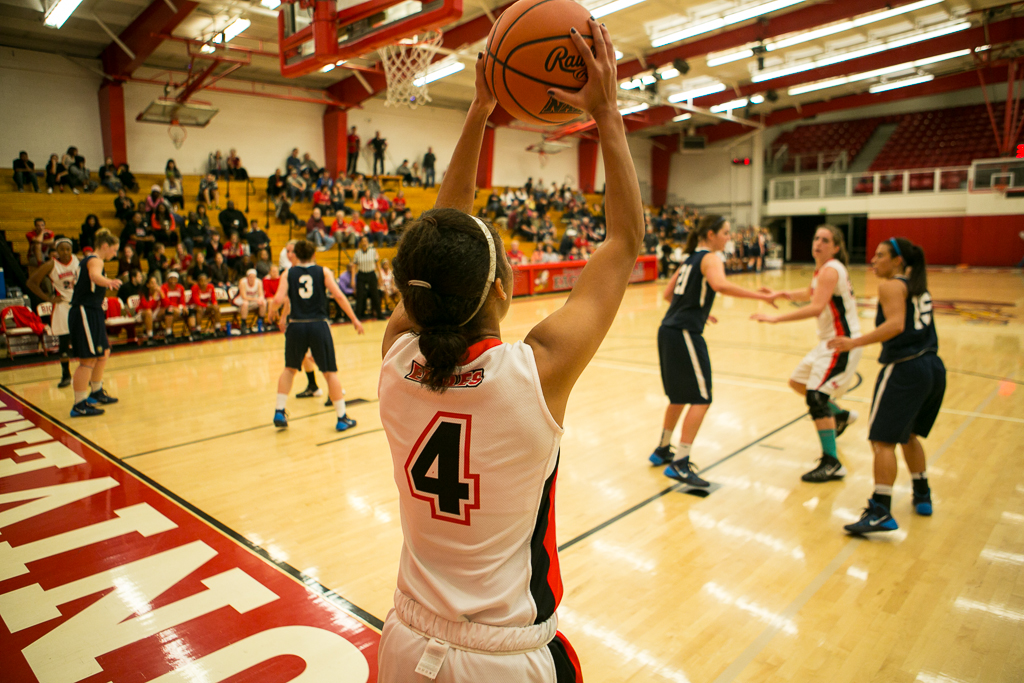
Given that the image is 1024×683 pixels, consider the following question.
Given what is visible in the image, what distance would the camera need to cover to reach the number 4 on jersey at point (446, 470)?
1115mm

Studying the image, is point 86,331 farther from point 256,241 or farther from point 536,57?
point 256,241

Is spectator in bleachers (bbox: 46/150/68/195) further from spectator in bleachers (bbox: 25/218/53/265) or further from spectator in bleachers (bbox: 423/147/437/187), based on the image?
spectator in bleachers (bbox: 423/147/437/187)

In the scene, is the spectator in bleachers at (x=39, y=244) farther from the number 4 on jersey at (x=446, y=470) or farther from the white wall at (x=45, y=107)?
the number 4 on jersey at (x=446, y=470)

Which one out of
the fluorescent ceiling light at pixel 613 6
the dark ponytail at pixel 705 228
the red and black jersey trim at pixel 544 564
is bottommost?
the red and black jersey trim at pixel 544 564

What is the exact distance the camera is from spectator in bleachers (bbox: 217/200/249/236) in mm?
13844

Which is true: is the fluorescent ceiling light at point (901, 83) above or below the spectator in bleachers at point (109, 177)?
above

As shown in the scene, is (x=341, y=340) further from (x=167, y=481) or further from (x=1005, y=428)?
(x=1005, y=428)

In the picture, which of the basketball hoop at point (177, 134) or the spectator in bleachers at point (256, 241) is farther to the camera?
the basketball hoop at point (177, 134)

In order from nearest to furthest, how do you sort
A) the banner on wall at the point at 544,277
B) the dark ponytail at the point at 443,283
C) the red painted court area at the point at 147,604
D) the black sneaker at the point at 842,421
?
the dark ponytail at the point at 443,283
the red painted court area at the point at 147,604
the black sneaker at the point at 842,421
the banner on wall at the point at 544,277

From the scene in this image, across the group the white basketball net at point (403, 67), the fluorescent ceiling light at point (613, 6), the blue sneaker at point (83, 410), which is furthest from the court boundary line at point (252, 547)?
the fluorescent ceiling light at point (613, 6)

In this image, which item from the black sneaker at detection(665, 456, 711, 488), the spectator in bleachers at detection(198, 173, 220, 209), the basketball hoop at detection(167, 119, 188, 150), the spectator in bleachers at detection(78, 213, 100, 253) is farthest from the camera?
the basketball hoop at detection(167, 119, 188, 150)

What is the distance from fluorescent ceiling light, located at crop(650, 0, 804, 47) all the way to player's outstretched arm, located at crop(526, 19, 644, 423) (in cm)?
1450

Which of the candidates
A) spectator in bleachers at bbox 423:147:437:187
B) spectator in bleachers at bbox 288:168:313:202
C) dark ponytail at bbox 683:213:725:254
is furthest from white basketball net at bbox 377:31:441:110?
spectator in bleachers at bbox 423:147:437:187

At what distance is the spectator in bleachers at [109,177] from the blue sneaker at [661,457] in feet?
44.9
